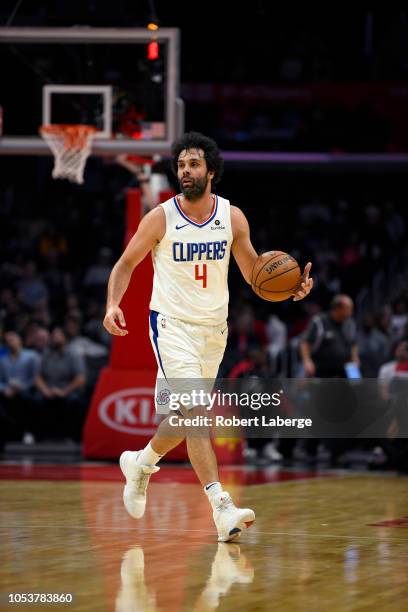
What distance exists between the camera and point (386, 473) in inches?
448

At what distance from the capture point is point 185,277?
633 centimetres

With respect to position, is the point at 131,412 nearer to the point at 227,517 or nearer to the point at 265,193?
the point at 227,517

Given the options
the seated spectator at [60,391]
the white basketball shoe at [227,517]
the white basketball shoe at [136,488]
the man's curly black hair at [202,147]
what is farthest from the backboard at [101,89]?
the white basketball shoe at [227,517]

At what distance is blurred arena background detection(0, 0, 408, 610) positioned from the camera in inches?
641

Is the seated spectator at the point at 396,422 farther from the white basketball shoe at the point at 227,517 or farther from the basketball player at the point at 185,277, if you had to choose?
the white basketball shoe at the point at 227,517

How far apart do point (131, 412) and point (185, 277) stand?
6.38 meters

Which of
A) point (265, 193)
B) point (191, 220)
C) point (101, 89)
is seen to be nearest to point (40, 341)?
point (101, 89)

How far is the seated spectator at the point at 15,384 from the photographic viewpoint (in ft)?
47.0

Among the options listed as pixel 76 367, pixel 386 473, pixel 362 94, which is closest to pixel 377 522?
pixel 386 473

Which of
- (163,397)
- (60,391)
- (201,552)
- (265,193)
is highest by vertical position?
(265,193)

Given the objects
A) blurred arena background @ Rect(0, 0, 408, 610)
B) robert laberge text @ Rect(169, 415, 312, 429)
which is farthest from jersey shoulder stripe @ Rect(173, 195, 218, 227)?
blurred arena background @ Rect(0, 0, 408, 610)

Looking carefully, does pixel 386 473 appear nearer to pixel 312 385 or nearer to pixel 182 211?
pixel 312 385

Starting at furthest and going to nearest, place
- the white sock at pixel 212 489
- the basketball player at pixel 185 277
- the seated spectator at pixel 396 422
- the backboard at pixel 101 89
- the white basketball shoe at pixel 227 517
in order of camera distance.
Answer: the backboard at pixel 101 89 → the seated spectator at pixel 396 422 → the basketball player at pixel 185 277 → the white sock at pixel 212 489 → the white basketball shoe at pixel 227 517

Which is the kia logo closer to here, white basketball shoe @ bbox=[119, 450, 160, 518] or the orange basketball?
white basketball shoe @ bbox=[119, 450, 160, 518]
